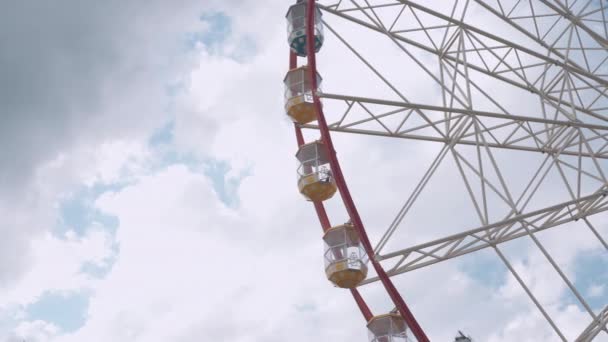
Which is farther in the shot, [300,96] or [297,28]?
[297,28]

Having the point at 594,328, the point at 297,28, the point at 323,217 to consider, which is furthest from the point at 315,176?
the point at 594,328

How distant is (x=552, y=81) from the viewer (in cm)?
1955

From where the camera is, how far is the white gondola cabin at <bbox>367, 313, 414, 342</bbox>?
1797cm

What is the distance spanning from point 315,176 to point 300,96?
2.29 m

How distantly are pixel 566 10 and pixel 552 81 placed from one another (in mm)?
1876

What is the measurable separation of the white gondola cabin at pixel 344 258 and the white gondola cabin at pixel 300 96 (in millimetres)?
3313

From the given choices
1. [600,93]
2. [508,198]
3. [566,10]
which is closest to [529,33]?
[566,10]

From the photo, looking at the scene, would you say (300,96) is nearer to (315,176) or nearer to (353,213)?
(315,176)

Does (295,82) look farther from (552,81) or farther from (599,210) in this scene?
(599,210)

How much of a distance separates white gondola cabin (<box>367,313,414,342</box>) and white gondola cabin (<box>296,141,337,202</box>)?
3.59 m

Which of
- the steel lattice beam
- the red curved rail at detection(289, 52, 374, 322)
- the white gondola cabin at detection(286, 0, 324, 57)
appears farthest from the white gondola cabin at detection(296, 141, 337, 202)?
the steel lattice beam

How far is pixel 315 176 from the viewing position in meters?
19.5

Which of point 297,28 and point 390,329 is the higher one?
point 297,28

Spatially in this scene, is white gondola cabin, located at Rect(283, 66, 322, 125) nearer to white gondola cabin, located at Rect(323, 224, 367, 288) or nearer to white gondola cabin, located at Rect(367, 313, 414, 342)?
white gondola cabin, located at Rect(323, 224, 367, 288)
